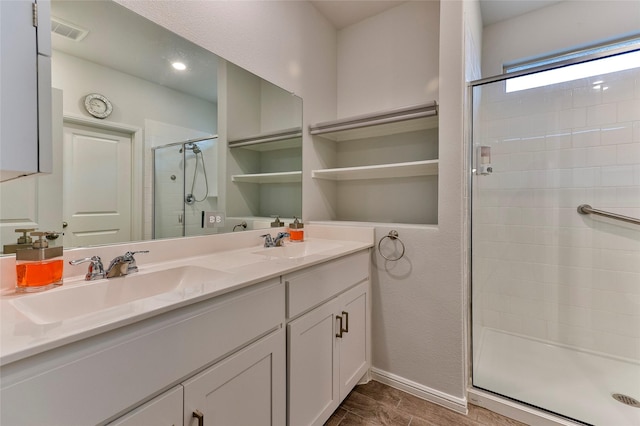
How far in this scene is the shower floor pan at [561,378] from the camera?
4.77 ft

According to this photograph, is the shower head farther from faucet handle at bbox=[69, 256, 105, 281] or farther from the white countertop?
faucet handle at bbox=[69, 256, 105, 281]

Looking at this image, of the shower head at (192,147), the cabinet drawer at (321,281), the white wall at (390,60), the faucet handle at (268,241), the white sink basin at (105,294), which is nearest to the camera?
the white sink basin at (105,294)

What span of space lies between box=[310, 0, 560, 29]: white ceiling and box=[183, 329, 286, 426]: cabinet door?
2.31 m

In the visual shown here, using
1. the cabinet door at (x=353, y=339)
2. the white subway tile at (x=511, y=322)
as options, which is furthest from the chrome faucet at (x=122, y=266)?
the white subway tile at (x=511, y=322)

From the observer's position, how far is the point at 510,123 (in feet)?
7.22

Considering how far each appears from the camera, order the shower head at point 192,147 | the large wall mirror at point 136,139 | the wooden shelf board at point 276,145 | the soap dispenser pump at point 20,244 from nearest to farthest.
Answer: the soap dispenser pump at point 20,244 → the large wall mirror at point 136,139 → the shower head at point 192,147 → the wooden shelf board at point 276,145

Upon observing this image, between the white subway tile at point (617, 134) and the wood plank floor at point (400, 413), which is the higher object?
the white subway tile at point (617, 134)

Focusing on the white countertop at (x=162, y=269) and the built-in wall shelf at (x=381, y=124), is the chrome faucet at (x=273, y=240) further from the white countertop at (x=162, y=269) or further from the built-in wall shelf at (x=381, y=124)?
the built-in wall shelf at (x=381, y=124)

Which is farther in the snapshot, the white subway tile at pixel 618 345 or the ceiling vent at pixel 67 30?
the white subway tile at pixel 618 345

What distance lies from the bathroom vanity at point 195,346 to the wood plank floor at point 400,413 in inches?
5.7

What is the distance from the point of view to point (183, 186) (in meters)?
1.33

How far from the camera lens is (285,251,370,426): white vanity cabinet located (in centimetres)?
113

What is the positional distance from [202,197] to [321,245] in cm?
73

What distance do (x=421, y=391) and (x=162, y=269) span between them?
1.58 m
